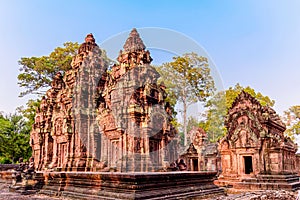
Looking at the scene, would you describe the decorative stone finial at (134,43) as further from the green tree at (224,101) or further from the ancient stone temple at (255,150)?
the green tree at (224,101)

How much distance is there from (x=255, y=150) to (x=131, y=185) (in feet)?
33.9

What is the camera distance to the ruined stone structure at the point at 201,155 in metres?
22.5

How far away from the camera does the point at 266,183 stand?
44.6 feet

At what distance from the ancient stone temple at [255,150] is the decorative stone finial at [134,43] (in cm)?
716

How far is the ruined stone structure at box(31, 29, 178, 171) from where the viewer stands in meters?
12.1

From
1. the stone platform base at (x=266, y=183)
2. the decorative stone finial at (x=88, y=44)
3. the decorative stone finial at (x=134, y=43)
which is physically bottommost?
the stone platform base at (x=266, y=183)

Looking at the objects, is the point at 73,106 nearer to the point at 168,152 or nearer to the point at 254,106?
the point at 168,152

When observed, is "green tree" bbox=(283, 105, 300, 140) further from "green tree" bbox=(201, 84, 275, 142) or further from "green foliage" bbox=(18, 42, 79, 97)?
"green foliage" bbox=(18, 42, 79, 97)

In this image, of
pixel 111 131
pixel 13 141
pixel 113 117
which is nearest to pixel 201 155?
pixel 111 131

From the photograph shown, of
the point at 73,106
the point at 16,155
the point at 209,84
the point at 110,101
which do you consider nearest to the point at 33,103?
the point at 16,155

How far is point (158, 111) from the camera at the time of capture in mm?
12906

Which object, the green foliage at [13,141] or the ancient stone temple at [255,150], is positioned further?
the green foliage at [13,141]

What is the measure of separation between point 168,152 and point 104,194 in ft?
22.2

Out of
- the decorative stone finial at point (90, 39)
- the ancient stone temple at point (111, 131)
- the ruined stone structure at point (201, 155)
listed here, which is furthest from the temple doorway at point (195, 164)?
the decorative stone finial at point (90, 39)
